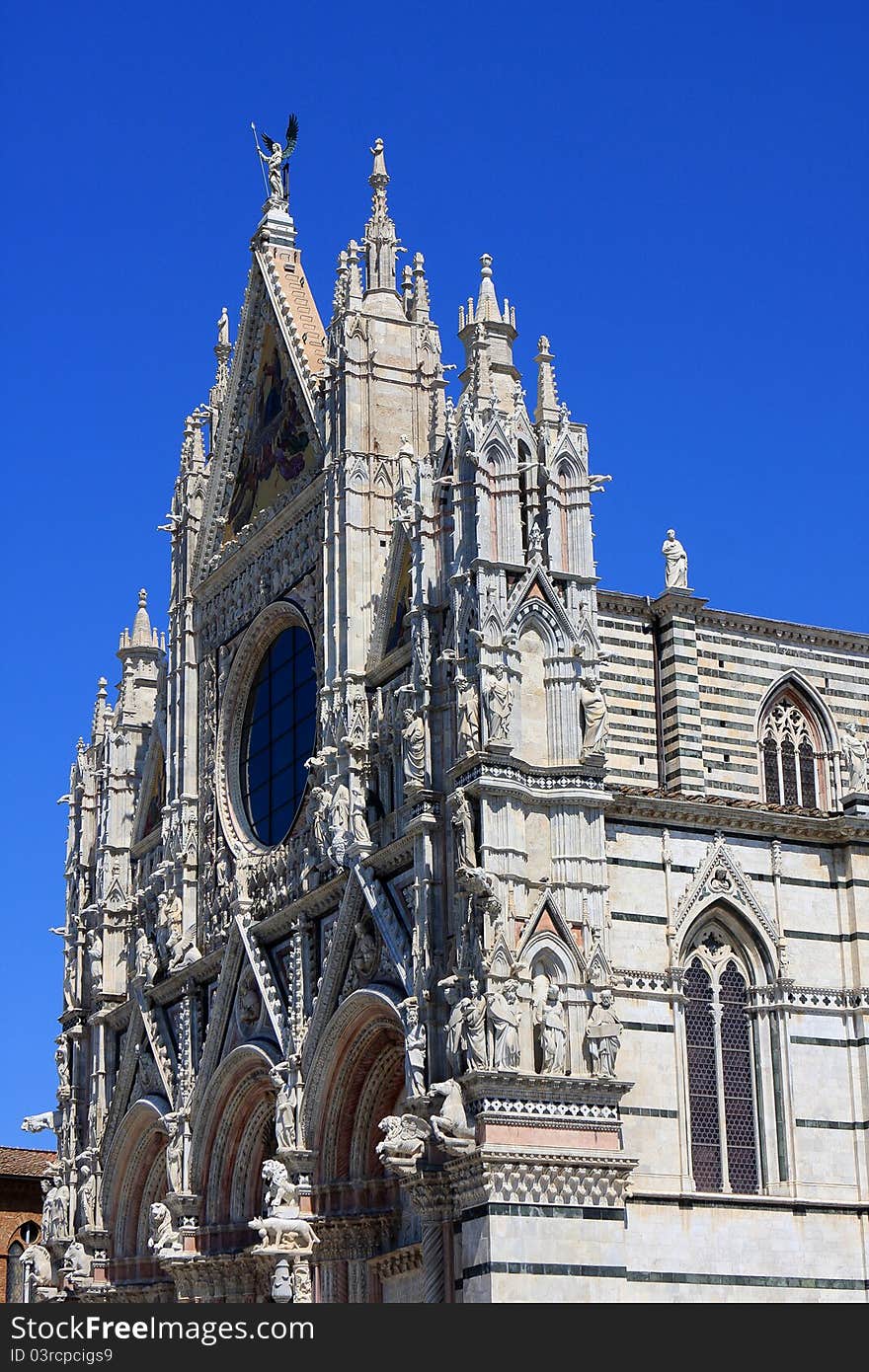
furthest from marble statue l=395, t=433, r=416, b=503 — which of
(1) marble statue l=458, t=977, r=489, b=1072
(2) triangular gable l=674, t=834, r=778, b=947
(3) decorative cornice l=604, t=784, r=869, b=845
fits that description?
(1) marble statue l=458, t=977, r=489, b=1072

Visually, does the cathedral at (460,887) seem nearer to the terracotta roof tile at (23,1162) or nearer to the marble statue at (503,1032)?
the marble statue at (503,1032)

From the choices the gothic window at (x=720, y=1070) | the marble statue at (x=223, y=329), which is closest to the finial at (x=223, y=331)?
the marble statue at (x=223, y=329)

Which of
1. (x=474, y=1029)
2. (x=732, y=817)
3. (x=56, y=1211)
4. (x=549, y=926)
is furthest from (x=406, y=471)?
(x=56, y=1211)

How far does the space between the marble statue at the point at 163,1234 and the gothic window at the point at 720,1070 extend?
1037 centimetres

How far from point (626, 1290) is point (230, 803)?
13.0 metres

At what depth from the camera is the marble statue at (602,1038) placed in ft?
86.4

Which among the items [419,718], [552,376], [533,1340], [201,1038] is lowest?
[533,1340]

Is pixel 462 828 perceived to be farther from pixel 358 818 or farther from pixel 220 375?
pixel 220 375

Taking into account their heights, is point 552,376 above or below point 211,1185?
above

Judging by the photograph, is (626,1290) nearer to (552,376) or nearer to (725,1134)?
(725,1134)

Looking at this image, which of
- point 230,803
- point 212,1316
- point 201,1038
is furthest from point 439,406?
point 212,1316

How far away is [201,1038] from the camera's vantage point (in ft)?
117

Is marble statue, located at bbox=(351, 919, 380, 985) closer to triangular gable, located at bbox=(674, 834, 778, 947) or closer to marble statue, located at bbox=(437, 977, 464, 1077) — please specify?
marble statue, located at bbox=(437, 977, 464, 1077)

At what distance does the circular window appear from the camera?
113 feet
